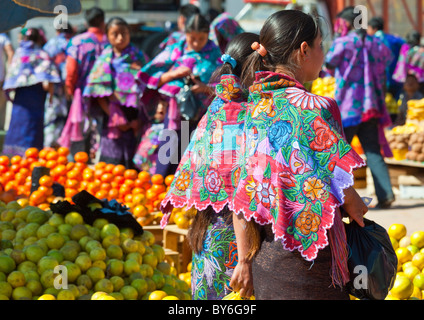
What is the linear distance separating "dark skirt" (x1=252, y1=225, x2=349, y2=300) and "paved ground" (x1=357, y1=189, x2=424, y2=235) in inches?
132

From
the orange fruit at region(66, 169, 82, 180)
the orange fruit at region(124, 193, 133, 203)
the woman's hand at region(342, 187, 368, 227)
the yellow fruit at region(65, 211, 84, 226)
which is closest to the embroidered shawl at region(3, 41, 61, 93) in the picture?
the orange fruit at region(66, 169, 82, 180)

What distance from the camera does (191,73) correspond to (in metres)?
5.32

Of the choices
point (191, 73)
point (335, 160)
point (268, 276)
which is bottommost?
point (268, 276)

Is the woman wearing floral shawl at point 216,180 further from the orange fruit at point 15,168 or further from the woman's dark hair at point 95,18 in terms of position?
the woman's dark hair at point 95,18

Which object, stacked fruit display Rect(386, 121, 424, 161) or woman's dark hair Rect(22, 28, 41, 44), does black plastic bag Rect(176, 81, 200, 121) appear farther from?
stacked fruit display Rect(386, 121, 424, 161)

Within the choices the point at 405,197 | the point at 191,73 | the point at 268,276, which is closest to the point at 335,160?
the point at 268,276

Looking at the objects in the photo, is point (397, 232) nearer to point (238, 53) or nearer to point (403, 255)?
point (403, 255)

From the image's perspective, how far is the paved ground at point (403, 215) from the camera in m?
5.63

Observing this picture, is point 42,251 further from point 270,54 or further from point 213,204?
point 270,54

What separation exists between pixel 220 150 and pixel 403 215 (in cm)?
405

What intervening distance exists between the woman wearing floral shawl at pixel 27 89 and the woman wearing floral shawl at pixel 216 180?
4678 millimetres

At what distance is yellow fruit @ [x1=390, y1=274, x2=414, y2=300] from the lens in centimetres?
293

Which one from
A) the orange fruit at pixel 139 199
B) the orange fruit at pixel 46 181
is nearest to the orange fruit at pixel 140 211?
the orange fruit at pixel 139 199
